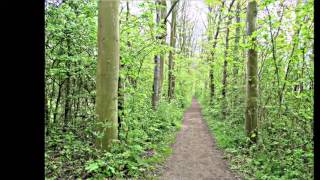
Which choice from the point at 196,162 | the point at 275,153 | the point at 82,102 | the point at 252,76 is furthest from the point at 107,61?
the point at 252,76

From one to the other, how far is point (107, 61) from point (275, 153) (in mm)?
4825

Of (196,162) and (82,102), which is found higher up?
(82,102)

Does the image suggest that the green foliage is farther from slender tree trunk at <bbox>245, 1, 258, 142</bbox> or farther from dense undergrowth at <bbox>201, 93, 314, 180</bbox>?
slender tree trunk at <bbox>245, 1, 258, 142</bbox>

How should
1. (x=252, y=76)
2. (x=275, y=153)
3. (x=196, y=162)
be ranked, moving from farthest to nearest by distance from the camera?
(x=252, y=76) → (x=196, y=162) → (x=275, y=153)

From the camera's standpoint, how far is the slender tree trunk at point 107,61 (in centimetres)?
538

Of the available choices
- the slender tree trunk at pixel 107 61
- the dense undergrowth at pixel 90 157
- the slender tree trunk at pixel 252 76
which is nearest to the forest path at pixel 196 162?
the dense undergrowth at pixel 90 157

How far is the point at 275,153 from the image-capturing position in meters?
6.46

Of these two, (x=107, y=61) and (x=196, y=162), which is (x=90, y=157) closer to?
(x=107, y=61)

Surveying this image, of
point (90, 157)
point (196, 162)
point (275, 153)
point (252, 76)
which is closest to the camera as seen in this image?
point (90, 157)

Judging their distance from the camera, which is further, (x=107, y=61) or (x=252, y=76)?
(x=252, y=76)

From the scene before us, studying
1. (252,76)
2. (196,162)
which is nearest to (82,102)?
(196,162)

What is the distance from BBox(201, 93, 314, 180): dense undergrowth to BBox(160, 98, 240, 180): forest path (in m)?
0.37

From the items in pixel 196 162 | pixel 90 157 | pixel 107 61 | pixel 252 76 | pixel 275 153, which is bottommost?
pixel 196 162
